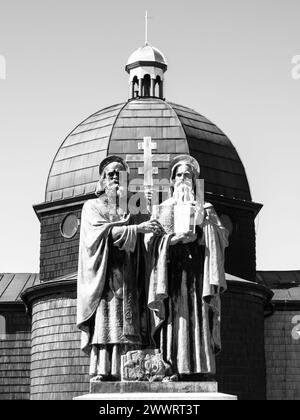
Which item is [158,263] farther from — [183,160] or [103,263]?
[183,160]

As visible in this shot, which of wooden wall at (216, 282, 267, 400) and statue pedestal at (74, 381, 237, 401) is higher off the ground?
wooden wall at (216, 282, 267, 400)

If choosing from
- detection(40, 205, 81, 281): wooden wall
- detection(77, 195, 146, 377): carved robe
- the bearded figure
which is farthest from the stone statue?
detection(40, 205, 81, 281): wooden wall

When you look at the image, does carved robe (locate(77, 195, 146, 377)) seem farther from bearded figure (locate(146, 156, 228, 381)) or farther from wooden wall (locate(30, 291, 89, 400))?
wooden wall (locate(30, 291, 89, 400))

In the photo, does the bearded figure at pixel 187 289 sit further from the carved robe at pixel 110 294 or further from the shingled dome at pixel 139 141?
the shingled dome at pixel 139 141

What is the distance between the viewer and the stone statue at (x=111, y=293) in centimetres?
987

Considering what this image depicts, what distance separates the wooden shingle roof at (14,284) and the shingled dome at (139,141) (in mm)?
3579

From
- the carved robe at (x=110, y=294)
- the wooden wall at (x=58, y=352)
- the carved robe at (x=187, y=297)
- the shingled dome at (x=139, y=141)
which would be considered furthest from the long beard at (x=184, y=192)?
the shingled dome at (x=139, y=141)

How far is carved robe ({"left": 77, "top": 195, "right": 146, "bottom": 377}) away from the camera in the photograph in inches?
389

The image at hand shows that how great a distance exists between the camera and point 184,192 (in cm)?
1041

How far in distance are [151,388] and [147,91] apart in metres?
36.4

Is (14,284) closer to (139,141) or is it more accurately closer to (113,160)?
(139,141)

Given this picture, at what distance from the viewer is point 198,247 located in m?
10.2

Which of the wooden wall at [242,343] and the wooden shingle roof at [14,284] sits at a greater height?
the wooden shingle roof at [14,284]

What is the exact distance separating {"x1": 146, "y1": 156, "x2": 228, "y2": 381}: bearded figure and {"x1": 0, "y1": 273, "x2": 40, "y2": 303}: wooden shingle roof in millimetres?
31323
